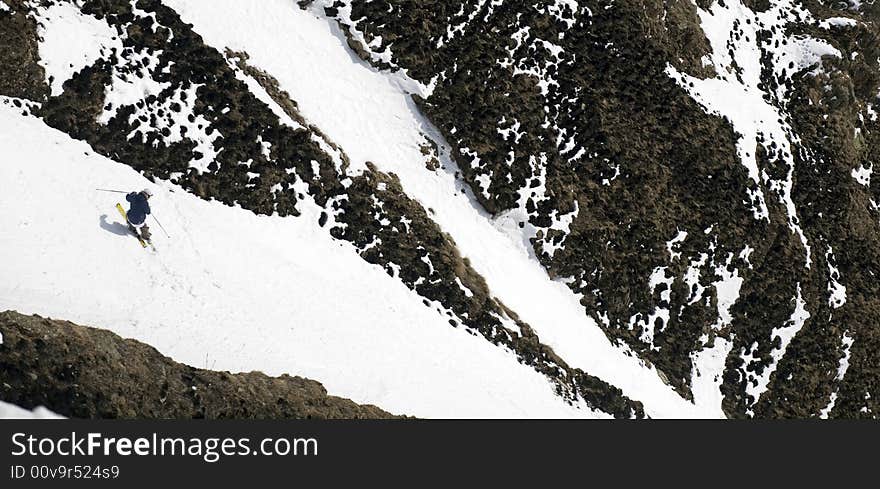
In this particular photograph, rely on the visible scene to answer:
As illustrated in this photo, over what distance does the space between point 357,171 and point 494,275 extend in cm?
725

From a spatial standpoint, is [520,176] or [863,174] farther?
[863,174]

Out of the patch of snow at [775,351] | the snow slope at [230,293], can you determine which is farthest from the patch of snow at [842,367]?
the snow slope at [230,293]

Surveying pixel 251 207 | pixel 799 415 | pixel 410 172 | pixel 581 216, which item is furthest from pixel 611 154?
pixel 251 207

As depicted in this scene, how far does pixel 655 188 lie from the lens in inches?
1305

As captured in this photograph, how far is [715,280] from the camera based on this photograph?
109 ft

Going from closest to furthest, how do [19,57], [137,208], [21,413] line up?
[21,413]
[137,208]
[19,57]

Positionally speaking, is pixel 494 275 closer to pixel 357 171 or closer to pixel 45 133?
pixel 357 171

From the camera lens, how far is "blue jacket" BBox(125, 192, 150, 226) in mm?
18281

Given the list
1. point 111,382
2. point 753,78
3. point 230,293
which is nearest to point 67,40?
point 230,293

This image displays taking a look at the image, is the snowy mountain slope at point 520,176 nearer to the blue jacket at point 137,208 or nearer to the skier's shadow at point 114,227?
the skier's shadow at point 114,227

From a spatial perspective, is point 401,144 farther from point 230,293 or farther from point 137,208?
point 137,208

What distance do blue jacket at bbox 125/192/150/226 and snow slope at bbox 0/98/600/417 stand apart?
0.85 metres

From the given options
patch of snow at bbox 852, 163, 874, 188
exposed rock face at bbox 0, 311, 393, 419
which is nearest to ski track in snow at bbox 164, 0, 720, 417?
exposed rock face at bbox 0, 311, 393, 419

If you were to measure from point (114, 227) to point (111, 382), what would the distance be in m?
7.68
